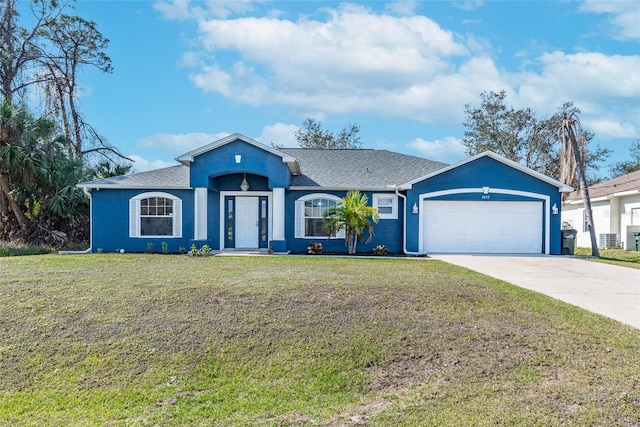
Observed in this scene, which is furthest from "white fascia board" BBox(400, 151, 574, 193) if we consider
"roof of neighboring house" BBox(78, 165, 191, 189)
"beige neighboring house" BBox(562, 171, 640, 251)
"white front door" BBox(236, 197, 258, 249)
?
"roof of neighboring house" BBox(78, 165, 191, 189)

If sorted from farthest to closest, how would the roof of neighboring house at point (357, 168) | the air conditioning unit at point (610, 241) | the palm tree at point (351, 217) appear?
the air conditioning unit at point (610, 241)
the roof of neighboring house at point (357, 168)
the palm tree at point (351, 217)

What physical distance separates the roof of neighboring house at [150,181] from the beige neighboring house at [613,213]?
18.6 meters

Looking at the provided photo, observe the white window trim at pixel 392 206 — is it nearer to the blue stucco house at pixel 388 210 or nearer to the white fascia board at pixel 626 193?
the blue stucco house at pixel 388 210

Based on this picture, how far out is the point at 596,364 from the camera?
4.99 meters

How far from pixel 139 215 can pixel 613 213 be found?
22.0 meters

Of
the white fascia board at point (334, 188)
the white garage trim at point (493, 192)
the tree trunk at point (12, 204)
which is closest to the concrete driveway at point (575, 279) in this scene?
the white garage trim at point (493, 192)

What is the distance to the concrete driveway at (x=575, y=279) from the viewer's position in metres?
7.55

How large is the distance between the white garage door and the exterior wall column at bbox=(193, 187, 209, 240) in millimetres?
7952

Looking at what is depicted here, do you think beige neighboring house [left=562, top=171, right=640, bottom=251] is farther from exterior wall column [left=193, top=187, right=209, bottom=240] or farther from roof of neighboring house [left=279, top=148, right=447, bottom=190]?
exterior wall column [left=193, top=187, right=209, bottom=240]

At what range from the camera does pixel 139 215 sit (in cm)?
1691

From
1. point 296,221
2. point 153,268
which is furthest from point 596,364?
point 296,221

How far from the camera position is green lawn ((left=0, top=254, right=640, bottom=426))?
425 centimetres

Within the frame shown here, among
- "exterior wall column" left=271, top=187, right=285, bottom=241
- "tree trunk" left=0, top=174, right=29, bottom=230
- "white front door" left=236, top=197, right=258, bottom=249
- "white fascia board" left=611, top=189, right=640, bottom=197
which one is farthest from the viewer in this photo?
"white fascia board" left=611, top=189, right=640, bottom=197

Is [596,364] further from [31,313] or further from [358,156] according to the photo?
[358,156]
